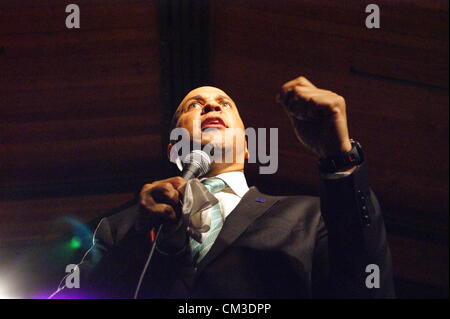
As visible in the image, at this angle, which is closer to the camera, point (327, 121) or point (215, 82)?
point (327, 121)

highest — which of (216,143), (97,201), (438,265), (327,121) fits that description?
(327,121)

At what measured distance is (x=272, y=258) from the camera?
7.20 ft

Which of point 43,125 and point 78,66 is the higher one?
point 78,66

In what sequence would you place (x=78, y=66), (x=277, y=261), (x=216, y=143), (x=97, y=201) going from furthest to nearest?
(x=97, y=201)
(x=78, y=66)
(x=216, y=143)
(x=277, y=261)

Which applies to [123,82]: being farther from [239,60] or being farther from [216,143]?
[216,143]

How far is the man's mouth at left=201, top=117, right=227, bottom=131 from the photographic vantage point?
2.72 m

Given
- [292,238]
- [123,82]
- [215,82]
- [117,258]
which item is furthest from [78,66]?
[292,238]

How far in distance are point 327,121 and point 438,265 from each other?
79.8 inches

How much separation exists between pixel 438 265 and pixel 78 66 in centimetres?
218

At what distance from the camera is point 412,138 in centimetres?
354

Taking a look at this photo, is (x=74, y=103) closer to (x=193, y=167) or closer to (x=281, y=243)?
(x=193, y=167)

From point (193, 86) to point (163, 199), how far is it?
1.67 m

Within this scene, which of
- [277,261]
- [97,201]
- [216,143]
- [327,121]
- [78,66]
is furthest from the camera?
[97,201]

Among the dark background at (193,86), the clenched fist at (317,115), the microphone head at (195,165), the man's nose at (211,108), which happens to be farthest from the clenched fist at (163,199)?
the dark background at (193,86)
